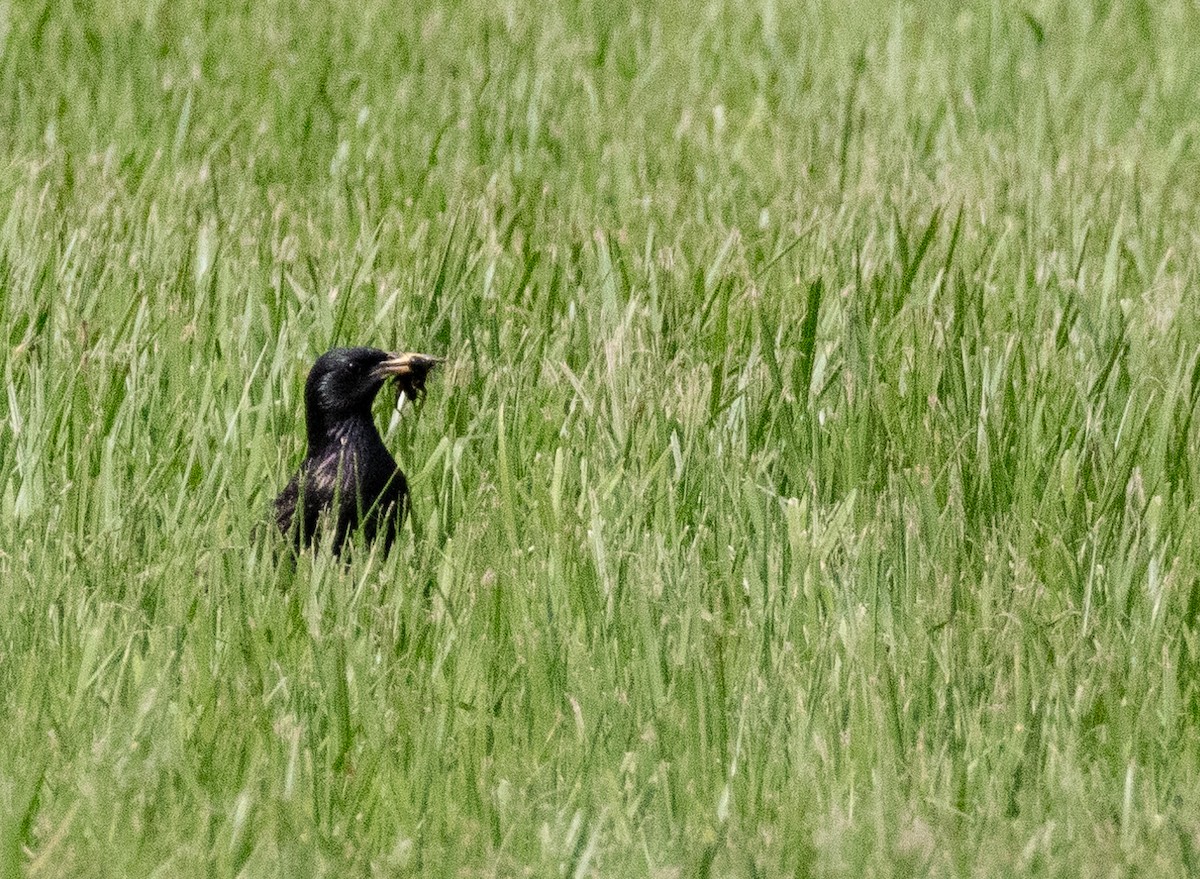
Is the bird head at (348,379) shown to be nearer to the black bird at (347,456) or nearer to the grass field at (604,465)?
the black bird at (347,456)

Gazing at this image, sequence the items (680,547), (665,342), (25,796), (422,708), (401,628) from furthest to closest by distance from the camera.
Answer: (665,342)
(680,547)
(401,628)
(422,708)
(25,796)

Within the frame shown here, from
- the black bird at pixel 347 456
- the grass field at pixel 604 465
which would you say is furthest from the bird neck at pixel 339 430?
the grass field at pixel 604 465

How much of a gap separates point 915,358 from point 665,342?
0.58 metres

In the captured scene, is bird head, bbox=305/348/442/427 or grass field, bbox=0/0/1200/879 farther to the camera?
bird head, bbox=305/348/442/427

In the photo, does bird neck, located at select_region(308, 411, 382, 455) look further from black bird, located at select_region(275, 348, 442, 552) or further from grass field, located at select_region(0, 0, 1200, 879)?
grass field, located at select_region(0, 0, 1200, 879)

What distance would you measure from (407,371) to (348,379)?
136mm

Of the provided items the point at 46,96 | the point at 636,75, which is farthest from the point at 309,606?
the point at 636,75

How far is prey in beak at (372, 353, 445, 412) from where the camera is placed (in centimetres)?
389

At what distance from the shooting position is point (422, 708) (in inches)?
118

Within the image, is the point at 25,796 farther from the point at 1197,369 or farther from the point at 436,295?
the point at 1197,369

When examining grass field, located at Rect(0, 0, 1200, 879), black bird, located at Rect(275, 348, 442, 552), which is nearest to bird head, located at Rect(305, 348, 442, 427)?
black bird, located at Rect(275, 348, 442, 552)

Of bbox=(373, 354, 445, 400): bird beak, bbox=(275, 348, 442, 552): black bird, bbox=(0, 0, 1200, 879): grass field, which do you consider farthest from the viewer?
bbox=(373, 354, 445, 400): bird beak

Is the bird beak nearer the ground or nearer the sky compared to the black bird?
nearer the sky

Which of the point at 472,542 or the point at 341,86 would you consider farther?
the point at 341,86
